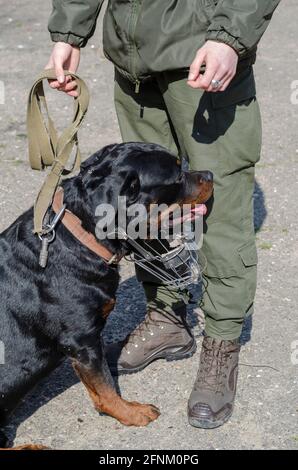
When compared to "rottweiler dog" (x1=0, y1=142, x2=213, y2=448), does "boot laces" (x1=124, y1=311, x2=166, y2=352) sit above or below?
below

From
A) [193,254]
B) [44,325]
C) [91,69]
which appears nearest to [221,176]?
[193,254]

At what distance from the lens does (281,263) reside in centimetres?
504

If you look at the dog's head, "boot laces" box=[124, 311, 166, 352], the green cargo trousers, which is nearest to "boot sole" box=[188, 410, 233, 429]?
the green cargo trousers

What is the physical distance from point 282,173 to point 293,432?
2.73 metres

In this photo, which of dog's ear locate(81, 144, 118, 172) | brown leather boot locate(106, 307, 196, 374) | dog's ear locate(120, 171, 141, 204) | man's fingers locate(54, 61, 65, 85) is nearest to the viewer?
dog's ear locate(120, 171, 141, 204)

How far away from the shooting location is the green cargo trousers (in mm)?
3535

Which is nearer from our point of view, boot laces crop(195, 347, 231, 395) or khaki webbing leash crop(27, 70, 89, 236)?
khaki webbing leash crop(27, 70, 89, 236)

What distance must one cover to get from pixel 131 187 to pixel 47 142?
0.55 meters

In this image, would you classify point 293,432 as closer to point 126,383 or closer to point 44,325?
point 126,383

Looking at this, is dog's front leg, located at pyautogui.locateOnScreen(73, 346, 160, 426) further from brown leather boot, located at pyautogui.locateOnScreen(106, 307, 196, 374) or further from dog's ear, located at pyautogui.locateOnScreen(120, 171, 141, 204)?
dog's ear, located at pyautogui.locateOnScreen(120, 171, 141, 204)

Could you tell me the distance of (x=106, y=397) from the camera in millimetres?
3719

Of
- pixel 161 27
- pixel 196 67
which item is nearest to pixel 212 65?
pixel 196 67

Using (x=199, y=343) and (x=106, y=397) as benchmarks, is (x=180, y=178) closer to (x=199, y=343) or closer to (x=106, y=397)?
(x=106, y=397)

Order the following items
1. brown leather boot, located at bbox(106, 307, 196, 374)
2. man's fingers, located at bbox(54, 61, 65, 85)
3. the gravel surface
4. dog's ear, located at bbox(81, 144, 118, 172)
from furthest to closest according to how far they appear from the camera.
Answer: brown leather boot, located at bbox(106, 307, 196, 374) → the gravel surface → man's fingers, located at bbox(54, 61, 65, 85) → dog's ear, located at bbox(81, 144, 118, 172)
